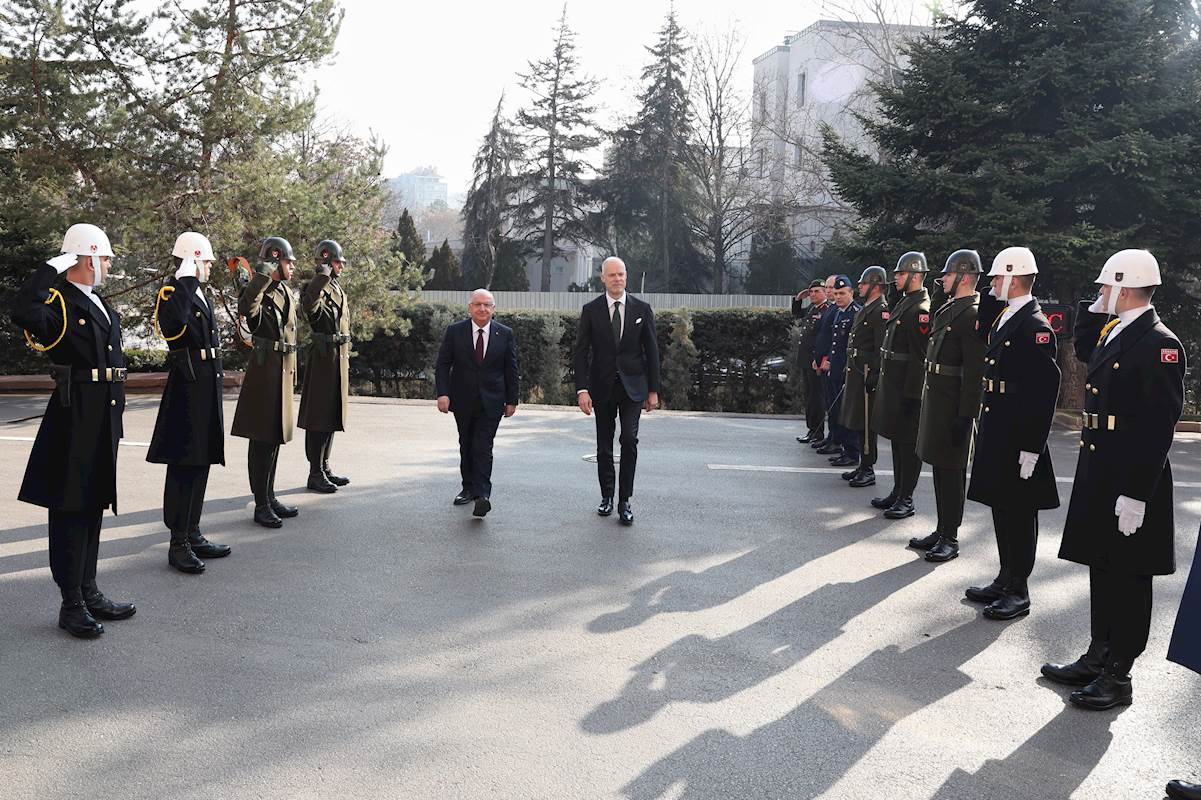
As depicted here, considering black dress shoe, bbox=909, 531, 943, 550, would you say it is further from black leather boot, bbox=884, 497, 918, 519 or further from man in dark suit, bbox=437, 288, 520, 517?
man in dark suit, bbox=437, 288, 520, 517

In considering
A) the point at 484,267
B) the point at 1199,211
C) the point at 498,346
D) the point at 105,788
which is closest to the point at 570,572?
the point at 498,346

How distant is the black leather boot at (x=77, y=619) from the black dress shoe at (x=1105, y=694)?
4914 millimetres

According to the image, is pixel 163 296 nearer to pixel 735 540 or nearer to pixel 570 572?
pixel 570 572

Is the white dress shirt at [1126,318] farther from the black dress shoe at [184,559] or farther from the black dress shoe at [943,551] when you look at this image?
the black dress shoe at [184,559]

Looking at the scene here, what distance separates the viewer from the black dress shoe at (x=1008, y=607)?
5848mm

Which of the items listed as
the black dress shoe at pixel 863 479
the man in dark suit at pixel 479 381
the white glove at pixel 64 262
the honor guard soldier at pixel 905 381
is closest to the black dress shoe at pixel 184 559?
the white glove at pixel 64 262

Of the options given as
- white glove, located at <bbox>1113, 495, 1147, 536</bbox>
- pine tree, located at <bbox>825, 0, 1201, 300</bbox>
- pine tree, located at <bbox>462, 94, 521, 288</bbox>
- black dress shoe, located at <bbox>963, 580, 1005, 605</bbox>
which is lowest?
black dress shoe, located at <bbox>963, 580, 1005, 605</bbox>

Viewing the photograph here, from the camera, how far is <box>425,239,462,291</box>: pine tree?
4362 centimetres

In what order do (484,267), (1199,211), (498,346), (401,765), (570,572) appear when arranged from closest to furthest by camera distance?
(401,765)
(570,572)
(498,346)
(1199,211)
(484,267)

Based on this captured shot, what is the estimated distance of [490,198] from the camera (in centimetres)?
4988

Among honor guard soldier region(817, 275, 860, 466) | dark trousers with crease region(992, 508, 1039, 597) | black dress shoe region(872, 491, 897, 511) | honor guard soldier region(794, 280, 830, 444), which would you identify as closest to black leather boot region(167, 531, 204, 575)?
dark trousers with crease region(992, 508, 1039, 597)

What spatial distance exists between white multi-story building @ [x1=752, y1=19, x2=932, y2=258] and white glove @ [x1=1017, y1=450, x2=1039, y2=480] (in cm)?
3003

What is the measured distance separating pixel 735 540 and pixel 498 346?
2579 millimetres

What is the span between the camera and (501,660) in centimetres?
493
